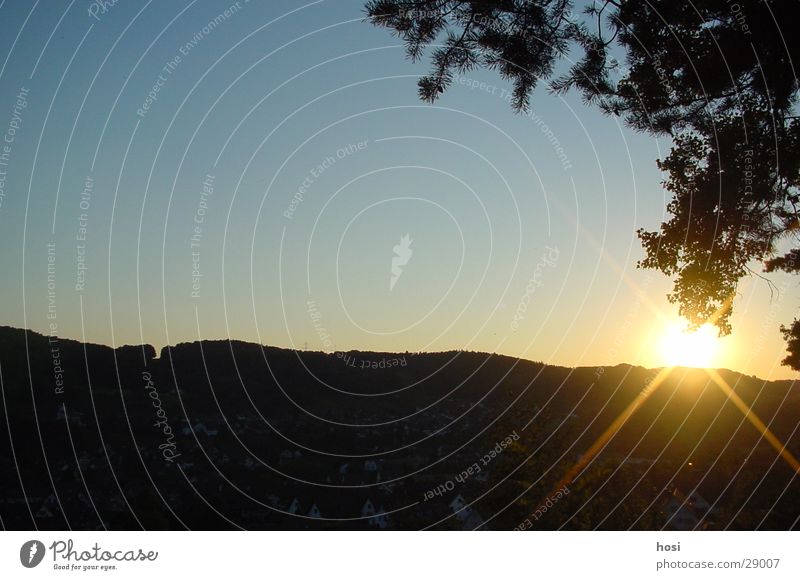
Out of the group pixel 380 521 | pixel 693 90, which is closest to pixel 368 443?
pixel 380 521

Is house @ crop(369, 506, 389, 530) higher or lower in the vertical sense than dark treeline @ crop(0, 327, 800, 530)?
lower

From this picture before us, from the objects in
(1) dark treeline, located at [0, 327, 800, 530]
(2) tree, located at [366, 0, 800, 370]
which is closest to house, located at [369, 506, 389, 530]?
(1) dark treeline, located at [0, 327, 800, 530]

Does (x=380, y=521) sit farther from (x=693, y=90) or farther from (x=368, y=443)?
(x=693, y=90)

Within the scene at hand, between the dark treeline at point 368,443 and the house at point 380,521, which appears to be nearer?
the dark treeline at point 368,443

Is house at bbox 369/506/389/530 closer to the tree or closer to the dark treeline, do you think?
the dark treeline

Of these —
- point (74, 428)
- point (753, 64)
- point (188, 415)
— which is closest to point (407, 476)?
point (188, 415)

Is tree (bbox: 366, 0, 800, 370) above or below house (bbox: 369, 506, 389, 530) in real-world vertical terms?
above

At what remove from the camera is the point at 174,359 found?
834 inches

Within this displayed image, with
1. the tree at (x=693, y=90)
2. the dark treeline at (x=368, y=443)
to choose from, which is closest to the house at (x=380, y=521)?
the dark treeline at (x=368, y=443)

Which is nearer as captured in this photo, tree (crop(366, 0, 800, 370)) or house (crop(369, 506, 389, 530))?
tree (crop(366, 0, 800, 370))

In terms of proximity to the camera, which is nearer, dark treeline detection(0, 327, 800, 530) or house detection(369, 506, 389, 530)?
dark treeline detection(0, 327, 800, 530)

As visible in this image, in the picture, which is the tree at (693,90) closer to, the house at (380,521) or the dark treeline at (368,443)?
the dark treeline at (368,443)

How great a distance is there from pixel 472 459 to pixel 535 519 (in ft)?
24.0
